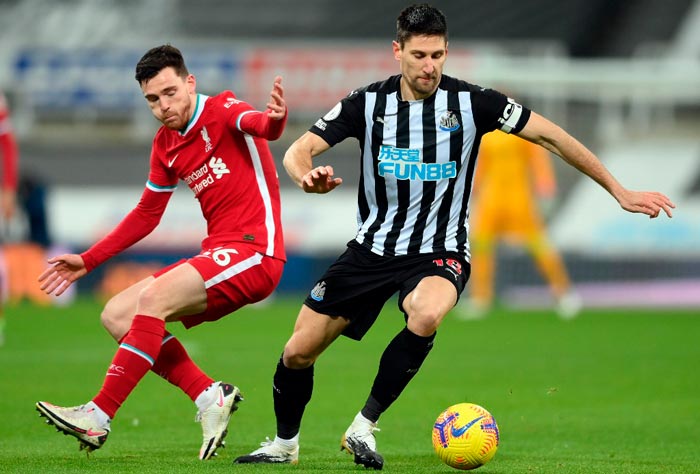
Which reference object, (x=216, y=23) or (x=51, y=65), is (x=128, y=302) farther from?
(x=216, y=23)

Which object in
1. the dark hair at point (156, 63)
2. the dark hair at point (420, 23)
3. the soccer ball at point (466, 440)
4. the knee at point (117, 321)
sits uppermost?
the dark hair at point (420, 23)

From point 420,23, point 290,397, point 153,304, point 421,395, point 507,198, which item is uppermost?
point 420,23

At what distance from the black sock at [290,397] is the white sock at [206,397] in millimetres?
382

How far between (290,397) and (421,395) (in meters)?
3.00

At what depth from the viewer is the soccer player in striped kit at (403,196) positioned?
224 inches

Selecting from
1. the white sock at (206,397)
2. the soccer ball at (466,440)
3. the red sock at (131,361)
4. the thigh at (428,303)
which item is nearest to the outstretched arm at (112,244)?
the red sock at (131,361)

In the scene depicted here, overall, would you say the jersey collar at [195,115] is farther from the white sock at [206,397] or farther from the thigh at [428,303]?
the thigh at [428,303]

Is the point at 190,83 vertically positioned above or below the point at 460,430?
above

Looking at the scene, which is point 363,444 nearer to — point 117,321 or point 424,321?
point 424,321

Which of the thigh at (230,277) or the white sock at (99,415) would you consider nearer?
the white sock at (99,415)

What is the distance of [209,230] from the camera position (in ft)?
20.9

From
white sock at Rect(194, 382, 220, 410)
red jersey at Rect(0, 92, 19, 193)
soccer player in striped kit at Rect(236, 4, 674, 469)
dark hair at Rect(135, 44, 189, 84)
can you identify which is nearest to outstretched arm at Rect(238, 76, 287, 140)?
soccer player in striped kit at Rect(236, 4, 674, 469)

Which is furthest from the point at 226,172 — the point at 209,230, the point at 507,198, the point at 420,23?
the point at 507,198

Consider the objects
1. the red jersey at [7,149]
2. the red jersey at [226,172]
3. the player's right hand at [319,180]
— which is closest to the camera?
the player's right hand at [319,180]
